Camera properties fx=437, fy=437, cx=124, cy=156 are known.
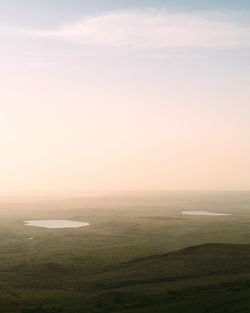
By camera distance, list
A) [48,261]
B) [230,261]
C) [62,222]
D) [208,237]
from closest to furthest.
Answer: [230,261], [48,261], [208,237], [62,222]

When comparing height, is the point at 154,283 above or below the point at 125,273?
below

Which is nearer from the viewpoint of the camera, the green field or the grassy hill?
the grassy hill

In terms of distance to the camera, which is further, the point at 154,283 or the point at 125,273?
the point at 125,273

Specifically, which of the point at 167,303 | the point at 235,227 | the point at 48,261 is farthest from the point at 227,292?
the point at 235,227

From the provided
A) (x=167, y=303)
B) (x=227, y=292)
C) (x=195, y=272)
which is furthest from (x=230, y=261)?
(x=167, y=303)

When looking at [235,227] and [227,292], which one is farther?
[235,227]

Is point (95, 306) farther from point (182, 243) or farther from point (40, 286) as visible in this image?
point (182, 243)

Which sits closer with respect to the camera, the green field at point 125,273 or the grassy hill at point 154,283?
the grassy hill at point 154,283

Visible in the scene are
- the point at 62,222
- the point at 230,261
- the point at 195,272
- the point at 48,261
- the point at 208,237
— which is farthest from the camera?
the point at 62,222

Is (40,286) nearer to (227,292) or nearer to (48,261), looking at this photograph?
(48,261)
